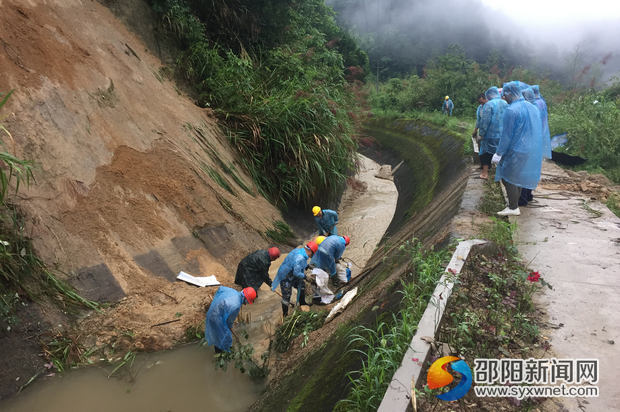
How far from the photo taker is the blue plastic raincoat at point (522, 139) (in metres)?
4.69

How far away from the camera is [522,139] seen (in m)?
4.73

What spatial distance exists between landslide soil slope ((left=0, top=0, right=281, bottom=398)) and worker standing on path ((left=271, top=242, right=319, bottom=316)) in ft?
2.75

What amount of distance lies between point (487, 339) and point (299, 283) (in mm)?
2916

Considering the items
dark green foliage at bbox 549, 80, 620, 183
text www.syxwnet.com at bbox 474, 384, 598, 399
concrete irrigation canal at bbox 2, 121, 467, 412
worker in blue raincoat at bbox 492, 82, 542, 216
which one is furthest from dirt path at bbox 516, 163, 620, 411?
dark green foliage at bbox 549, 80, 620, 183

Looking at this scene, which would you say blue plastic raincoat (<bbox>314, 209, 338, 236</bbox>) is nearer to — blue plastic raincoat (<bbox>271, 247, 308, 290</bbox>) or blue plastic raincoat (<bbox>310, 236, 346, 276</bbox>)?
blue plastic raincoat (<bbox>310, 236, 346, 276</bbox>)

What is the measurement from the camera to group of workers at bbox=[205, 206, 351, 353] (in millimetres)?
3971

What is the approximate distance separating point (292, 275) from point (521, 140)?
131 inches

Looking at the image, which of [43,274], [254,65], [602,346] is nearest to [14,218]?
[43,274]

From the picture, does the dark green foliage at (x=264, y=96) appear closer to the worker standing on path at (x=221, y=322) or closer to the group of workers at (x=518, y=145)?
the group of workers at (x=518, y=145)

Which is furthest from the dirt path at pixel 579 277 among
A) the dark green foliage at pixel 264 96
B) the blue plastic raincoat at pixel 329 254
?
the dark green foliage at pixel 264 96

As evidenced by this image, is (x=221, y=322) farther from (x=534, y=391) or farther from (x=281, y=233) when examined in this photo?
(x=281, y=233)

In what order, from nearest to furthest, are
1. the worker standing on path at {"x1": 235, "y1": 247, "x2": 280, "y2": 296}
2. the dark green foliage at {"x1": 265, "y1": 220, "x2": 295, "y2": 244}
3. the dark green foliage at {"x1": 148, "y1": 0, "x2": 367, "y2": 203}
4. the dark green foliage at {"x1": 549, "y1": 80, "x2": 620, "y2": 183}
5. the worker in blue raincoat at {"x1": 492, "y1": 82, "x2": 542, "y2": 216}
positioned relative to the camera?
the worker in blue raincoat at {"x1": 492, "y1": 82, "x2": 542, "y2": 216}, the worker standing on path at {"x1": 235, "y1": 247, "x2": 280, "y2": 296}, the dark green foliage at {"x1": 265, "y1": 220, "x2": 295, "y2": 244}, the dark green foliage at {"x1": 549, "y1": 80, "x2": 620, "y2": 183}, the dark green foliage at {"x1": 148, "y1": 0, "x2": 367, "y2": 203}

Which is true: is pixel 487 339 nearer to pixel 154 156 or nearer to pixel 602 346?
pixel 602 346

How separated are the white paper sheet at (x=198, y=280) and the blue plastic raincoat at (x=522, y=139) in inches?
160
